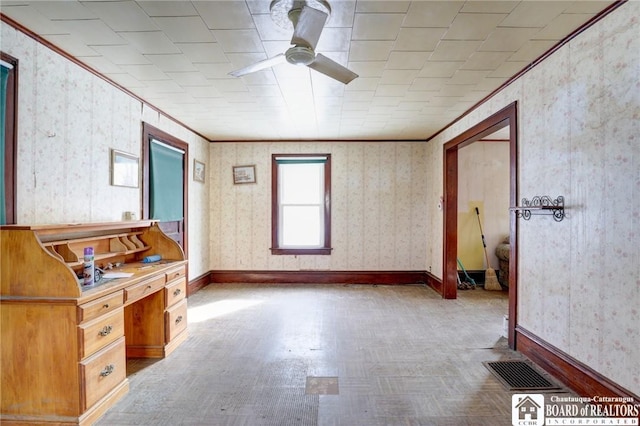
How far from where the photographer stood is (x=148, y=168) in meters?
3.90

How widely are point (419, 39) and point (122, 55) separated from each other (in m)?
2.37

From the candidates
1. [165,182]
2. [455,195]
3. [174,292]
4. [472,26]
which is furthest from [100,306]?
[455,195]

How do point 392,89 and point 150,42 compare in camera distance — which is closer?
point 150,42

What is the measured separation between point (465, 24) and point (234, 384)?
3115mm

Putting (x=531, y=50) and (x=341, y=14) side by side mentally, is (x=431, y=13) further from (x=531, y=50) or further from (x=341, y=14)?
(x=531, y=50)

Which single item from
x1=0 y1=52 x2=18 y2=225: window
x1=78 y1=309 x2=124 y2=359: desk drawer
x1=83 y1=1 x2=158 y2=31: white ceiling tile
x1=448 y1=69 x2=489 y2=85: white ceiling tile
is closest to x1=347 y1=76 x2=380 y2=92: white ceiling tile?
x1=448 y1=69 x2=489 y2=85: white ceiling tile

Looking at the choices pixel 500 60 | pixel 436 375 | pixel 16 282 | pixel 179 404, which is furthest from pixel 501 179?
pixel 16 282

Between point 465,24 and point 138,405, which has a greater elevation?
point 465,24

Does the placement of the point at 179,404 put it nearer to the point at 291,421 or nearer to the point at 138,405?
the point at 138,405

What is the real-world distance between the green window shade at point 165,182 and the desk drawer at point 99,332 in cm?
185

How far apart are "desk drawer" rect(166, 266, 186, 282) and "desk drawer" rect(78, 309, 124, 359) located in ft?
2.27

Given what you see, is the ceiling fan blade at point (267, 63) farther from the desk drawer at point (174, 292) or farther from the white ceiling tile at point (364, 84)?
the desk drawer at point (174, 292)

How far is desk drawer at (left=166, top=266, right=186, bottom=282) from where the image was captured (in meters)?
3.06

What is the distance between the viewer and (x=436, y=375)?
2641 mm
